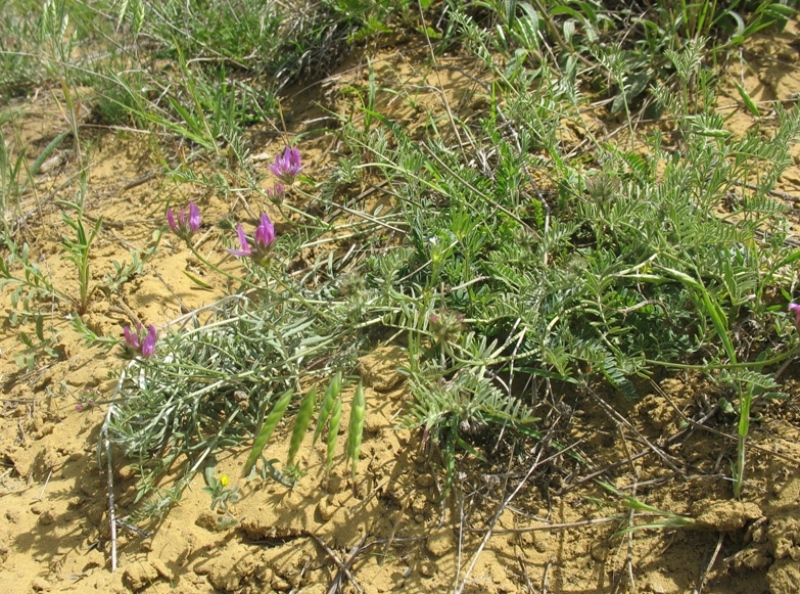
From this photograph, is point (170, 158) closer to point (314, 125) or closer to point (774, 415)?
point (314, 125)

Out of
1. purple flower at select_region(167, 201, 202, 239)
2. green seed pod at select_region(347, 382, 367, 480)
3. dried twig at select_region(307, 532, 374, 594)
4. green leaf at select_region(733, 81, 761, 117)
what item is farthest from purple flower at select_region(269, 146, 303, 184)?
green leaf at select_region(733, 81, 761, 117)

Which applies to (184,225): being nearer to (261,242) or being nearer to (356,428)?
(261,242)

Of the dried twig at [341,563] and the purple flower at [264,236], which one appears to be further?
the dried twig at [341,563]

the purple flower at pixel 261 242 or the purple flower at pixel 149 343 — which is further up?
the purple flower at pixel 261 242

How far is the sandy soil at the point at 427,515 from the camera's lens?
6.12ft

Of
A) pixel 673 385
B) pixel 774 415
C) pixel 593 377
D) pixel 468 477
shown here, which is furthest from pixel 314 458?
pixel 774 415

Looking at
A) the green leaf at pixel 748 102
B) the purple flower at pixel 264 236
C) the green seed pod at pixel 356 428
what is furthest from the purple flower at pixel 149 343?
the green leaf at pixel 748 102

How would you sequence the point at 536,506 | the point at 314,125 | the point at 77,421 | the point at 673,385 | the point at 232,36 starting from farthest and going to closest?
the point at 232,36 → the point at 314,125 → the point at 77,421 → the point at 673,385 → the point at 536,506

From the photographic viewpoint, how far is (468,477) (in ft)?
6.91

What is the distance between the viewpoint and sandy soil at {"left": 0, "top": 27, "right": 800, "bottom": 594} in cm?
187

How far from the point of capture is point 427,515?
2.05 meters

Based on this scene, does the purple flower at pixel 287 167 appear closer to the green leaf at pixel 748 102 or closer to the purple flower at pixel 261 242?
the purple flower at pixel 261 242

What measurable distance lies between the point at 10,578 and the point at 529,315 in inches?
62.4

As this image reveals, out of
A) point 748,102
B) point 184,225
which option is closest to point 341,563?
point 184,225
